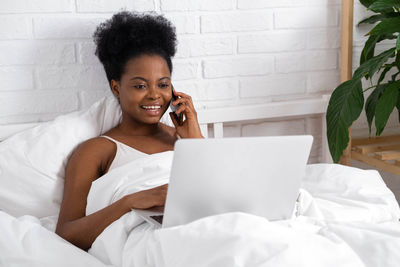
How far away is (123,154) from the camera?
139 centimetres

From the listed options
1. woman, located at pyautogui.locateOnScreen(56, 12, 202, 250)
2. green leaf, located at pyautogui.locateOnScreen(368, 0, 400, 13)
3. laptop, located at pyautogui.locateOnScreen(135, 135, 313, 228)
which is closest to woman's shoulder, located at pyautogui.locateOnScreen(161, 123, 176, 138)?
woman, located at pyautogui.locateOnScreen(56, 12, 202, 250)

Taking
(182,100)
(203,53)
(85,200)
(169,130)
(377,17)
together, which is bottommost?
(85,200)

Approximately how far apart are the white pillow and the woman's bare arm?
0.05 m

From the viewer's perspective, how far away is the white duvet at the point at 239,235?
818mm

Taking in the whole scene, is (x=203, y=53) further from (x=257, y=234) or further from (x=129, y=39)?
(x=257, y=234)

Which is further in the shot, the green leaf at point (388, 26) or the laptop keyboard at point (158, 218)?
the green leaf at point (388, 26)

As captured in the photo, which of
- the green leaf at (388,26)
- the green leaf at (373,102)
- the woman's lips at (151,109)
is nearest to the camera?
the woman's lips at (151,109)

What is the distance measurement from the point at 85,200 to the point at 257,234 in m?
0.58

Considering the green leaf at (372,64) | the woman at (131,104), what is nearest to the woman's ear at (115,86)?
the woman at (131,104)

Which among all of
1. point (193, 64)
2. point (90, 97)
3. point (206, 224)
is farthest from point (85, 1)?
point (206, 224)

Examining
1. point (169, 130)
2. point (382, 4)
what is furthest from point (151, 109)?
point (382, 4)

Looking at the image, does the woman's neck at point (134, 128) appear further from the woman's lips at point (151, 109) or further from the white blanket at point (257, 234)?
the white blanket at point (257, 234)

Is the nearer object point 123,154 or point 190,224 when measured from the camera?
point 190,224

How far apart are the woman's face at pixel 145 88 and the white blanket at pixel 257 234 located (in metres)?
0.19
